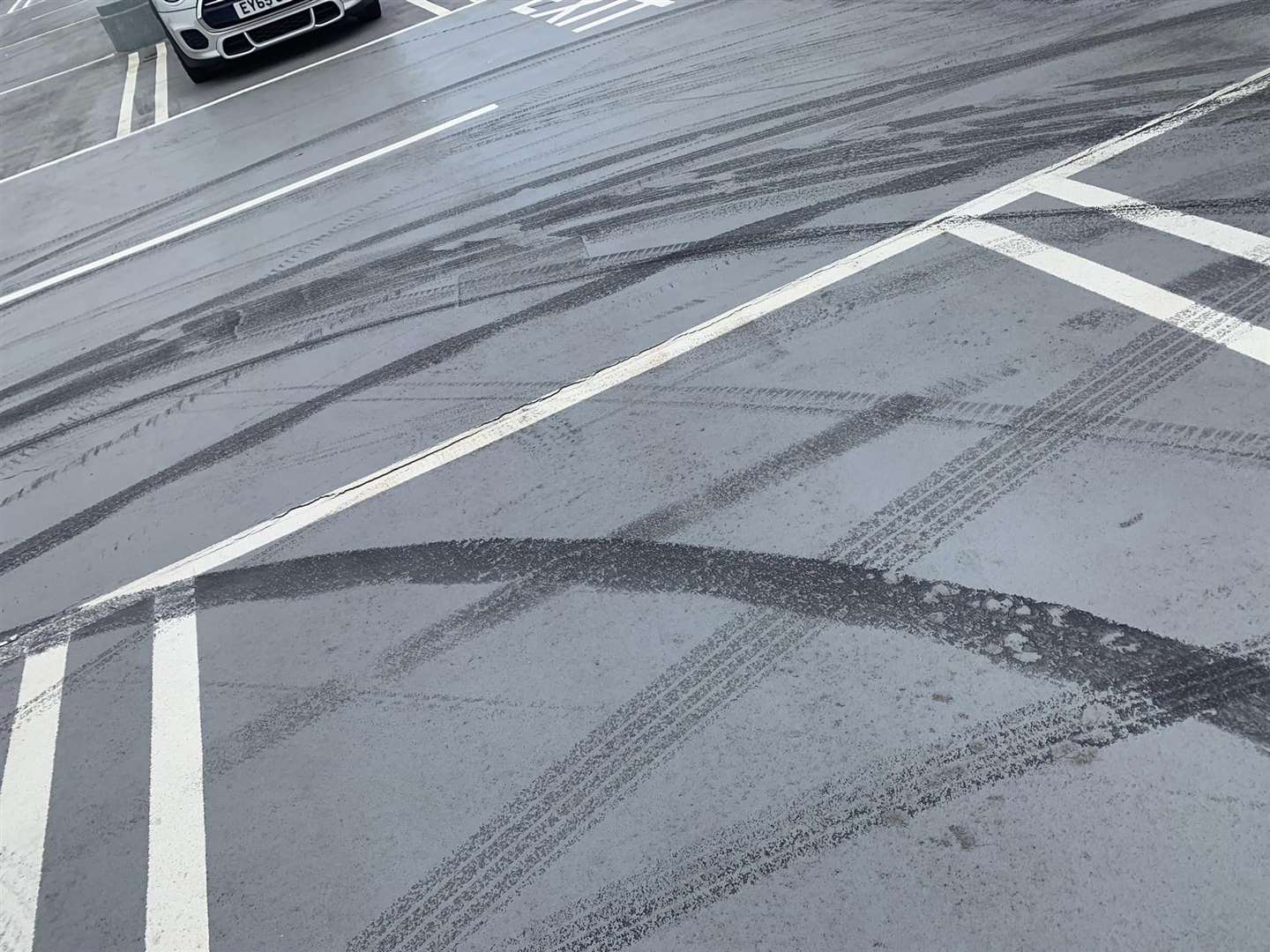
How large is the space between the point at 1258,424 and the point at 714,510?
81.2 inches

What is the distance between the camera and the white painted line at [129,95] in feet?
35.9

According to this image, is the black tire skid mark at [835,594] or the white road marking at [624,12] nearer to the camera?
the black tire skid mark at [835,594]

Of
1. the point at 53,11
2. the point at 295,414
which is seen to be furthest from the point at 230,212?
the point at 53,11

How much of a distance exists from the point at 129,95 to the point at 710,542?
11.8m

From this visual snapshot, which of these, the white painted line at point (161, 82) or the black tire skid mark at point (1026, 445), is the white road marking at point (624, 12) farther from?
the black tire skid mark at point (1026, 445)

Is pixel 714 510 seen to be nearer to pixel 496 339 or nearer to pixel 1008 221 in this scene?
pixel 496 339

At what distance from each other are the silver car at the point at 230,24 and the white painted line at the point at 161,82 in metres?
0.50

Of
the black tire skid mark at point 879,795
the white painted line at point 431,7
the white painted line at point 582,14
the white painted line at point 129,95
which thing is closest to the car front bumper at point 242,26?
the white painted line at point 129,95

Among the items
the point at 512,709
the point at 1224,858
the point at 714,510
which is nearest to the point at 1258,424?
the point at 1224,858

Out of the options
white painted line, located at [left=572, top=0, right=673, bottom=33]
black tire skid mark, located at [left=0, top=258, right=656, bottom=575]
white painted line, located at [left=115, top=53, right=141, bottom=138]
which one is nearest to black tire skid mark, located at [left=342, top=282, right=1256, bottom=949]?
black tire skid mark, located at [left=0, top=258, right=656, bottom=575]

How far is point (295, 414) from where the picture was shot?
5.21 m

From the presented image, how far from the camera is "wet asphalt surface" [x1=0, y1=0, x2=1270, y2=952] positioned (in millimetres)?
2781

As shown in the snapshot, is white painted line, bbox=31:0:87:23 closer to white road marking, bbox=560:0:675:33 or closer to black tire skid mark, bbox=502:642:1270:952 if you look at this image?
white road marking, bbox=560:0:675:33

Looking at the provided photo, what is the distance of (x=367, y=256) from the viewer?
21.9ft
